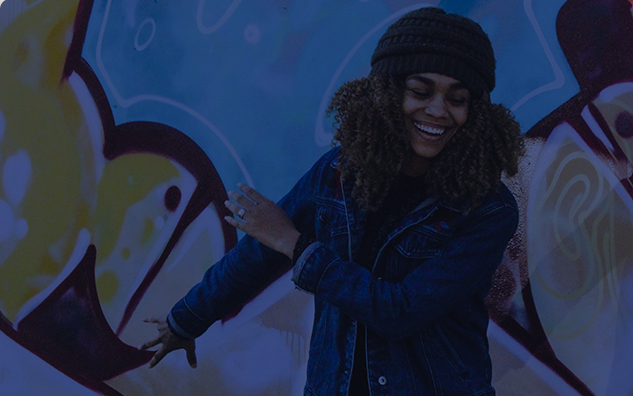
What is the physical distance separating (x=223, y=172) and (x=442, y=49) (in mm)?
1464

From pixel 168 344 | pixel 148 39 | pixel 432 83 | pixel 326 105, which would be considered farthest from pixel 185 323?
pixel 148 39

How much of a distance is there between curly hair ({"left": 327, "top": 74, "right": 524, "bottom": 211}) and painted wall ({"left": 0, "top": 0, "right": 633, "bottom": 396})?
73 centimetres

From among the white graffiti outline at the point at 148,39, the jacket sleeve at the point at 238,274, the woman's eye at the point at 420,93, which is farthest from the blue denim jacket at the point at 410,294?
the white graffiti outline at the point at 148,39

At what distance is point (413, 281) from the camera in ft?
4.84

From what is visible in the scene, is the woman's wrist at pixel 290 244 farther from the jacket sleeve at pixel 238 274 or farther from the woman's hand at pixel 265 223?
the jacket sleeve at pixel 238 274

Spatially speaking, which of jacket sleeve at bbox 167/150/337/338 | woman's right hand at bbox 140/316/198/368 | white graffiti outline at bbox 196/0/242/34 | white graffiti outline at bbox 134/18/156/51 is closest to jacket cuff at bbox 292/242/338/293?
jacket sleeve at bbox 167/150/337/338

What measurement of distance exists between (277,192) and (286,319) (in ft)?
1.82

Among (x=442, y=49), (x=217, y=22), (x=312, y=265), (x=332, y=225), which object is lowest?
(x=312, y=265)

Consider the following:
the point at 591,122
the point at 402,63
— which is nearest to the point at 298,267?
the point at 402,63

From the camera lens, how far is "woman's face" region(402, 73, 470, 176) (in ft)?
5.11

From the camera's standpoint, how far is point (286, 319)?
2629 mm

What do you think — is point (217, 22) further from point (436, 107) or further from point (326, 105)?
point (436, 107)

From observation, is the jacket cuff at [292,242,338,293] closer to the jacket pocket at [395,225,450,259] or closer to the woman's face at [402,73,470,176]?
the jacket pocket at [395,225,450,259]

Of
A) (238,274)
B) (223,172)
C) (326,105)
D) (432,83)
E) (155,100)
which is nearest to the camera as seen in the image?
(432,83)
